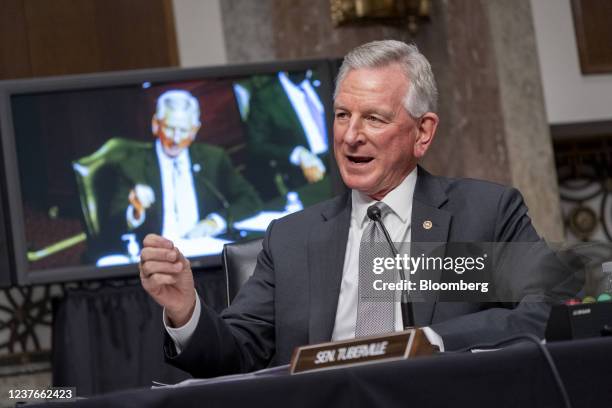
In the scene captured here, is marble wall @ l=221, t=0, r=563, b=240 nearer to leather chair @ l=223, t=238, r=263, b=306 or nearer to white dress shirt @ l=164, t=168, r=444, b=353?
leather chair @ l=223, t=238, r=263, b=306

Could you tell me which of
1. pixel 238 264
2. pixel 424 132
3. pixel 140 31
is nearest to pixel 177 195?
pixel 140 31

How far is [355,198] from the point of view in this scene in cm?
244

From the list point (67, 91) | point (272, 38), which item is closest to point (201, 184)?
point (67, 91)

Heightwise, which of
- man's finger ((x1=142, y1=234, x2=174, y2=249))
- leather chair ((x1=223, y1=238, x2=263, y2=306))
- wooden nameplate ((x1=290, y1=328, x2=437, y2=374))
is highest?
man's finger ((x1=142, y1=234, x2=174, y2=249))

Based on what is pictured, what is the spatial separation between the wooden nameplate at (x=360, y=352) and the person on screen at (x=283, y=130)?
3.12 meters

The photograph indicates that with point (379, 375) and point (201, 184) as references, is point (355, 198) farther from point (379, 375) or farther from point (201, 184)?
point (201, 184)

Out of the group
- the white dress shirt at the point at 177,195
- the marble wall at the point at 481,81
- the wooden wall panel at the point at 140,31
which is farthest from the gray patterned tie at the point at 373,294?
the wooden wall panel at the point at 140,31

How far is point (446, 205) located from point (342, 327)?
0.35 meters

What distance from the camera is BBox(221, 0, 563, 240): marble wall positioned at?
193 inches

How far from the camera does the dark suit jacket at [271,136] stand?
14.9ft

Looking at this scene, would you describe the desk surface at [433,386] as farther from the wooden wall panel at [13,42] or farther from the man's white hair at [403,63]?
the wooden wall panel at [13,42]

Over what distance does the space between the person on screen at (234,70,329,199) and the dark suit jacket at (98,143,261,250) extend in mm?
91

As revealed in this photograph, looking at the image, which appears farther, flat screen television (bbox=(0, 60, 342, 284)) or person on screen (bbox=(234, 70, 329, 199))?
person on screen (bbox=(234, 70, 329, 199))

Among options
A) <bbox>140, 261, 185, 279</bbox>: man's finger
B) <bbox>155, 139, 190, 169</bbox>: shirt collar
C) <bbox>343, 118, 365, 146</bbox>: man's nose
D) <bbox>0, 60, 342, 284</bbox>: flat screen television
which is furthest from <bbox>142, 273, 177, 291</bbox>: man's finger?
<bbox>155, 139, 190, 169</bbox>: shirt collar
